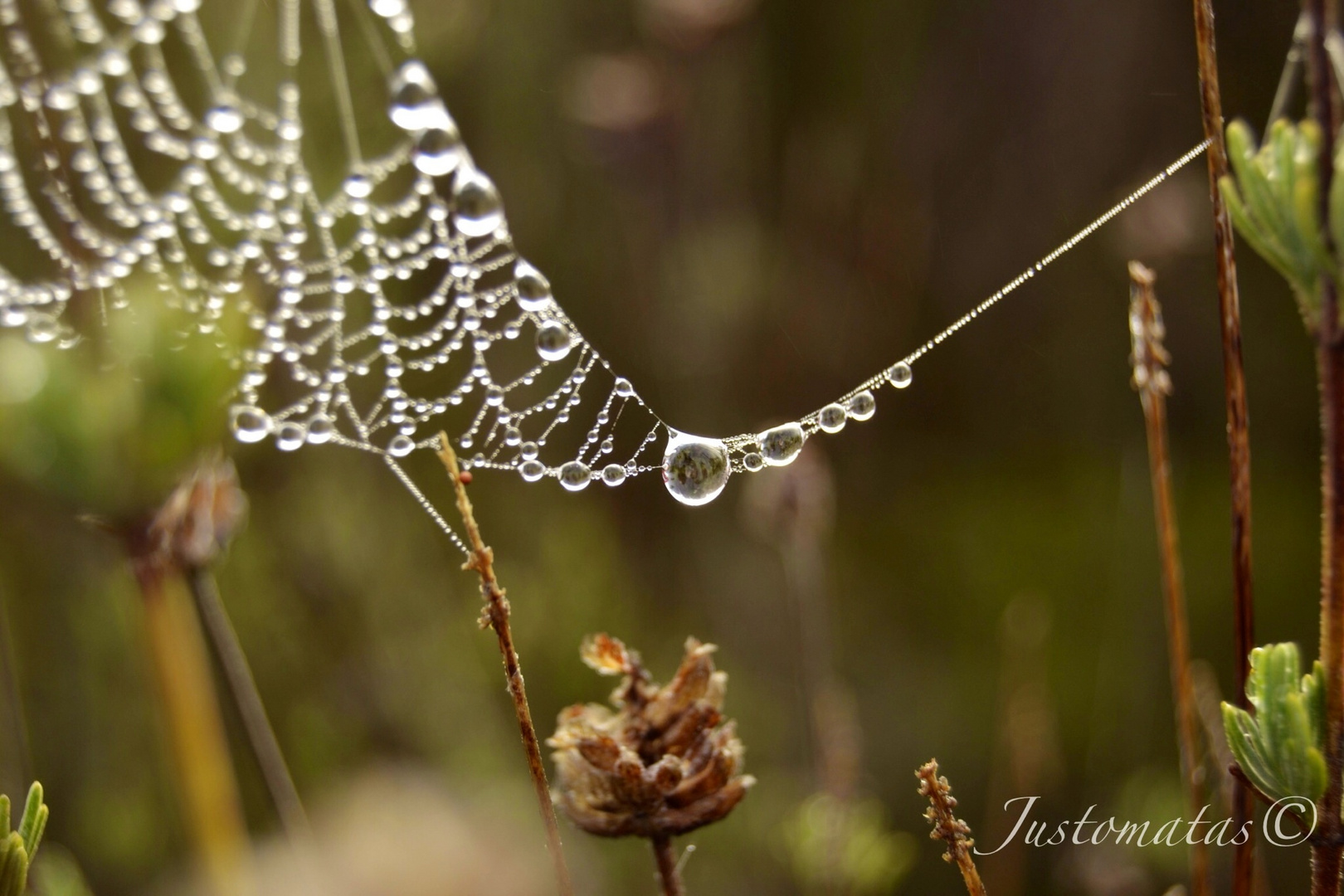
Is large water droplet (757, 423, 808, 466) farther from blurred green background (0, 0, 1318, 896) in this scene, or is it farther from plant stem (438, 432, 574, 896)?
blurred green background (0, 0, 1318, 896)

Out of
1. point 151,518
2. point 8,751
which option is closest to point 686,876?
point 8,751

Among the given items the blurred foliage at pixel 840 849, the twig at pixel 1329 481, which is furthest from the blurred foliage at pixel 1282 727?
the blurred foliage at pixel 840 849

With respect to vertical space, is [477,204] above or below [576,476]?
above

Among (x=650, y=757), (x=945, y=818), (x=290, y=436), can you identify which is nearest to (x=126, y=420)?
(x=290, y=436)

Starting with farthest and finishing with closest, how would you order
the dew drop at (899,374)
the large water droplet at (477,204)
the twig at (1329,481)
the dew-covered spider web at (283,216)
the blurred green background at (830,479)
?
the blurred green background at (830,479) → the dew-covered spider web at (283,216) → the large water droplet at (477,204) → the dew drop at (899,374) → the twig at (1329,481)

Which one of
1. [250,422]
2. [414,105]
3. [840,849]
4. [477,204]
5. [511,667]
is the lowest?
[840,849]

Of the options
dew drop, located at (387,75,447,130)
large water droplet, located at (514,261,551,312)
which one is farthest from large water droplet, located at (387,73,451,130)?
large water droplet, located at (514,261,551,312)

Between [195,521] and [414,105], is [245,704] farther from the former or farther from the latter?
[414,105]

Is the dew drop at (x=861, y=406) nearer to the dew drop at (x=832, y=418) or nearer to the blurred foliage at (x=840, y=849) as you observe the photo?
the dew drop at (x=832, y=418)
